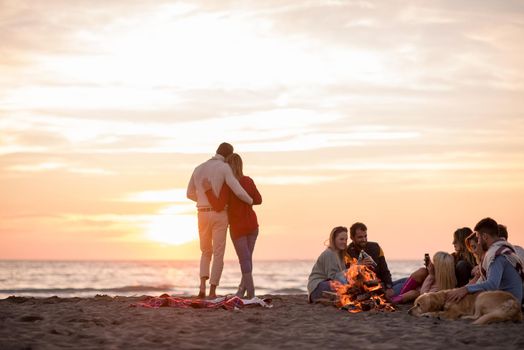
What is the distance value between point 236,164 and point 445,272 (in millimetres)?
4137

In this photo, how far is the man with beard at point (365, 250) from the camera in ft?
42.1

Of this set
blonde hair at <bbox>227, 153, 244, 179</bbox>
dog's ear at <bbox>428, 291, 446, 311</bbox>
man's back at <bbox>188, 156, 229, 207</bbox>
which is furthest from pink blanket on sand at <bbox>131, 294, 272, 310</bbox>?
dog's ear at <bbox>428, 291, 446, 311</bbox>

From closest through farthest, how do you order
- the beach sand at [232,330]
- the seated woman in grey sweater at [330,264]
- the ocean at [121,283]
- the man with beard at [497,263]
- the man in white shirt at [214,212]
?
the beach sand at [232,330]
the man with beard at [497,263]
the seated woman in grey sweater at [330,264]
the man in white shirt at [214,212]
the ocean at [121,283]

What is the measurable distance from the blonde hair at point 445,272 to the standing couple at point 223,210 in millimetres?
3191

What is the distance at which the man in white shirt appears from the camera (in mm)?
12953

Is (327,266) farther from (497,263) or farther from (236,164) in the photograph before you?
(497,263)

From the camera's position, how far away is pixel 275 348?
781 centimetres

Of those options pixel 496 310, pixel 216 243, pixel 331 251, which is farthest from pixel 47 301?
pixel 496 310

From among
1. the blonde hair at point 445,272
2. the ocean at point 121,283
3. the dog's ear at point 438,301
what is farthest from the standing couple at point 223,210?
the ocean at point 121,283

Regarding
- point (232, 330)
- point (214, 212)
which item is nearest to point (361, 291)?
point (214, 212)

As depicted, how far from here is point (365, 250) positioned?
42.5ft

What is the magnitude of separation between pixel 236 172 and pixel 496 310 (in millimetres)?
5400

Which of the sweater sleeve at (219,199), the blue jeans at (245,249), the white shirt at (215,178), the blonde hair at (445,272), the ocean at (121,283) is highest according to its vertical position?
the white shirt at (215,178)

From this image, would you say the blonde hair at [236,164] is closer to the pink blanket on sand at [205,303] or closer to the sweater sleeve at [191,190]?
the sweater sleeve at [191,190]
